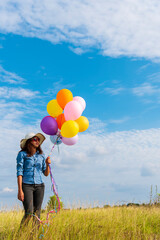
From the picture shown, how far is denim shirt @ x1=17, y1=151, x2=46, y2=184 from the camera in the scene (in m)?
5.00

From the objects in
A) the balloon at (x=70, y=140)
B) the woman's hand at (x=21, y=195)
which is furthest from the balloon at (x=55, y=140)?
the woman's hand at (x=21, y=195)

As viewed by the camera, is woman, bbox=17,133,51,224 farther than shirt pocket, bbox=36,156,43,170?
No

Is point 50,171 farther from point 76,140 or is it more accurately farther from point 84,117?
point 84,117

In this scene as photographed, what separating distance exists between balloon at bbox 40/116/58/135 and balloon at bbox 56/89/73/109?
40cm

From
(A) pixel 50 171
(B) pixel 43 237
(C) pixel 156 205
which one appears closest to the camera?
(B) pixel 43 237

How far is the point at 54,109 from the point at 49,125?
48 centimetres

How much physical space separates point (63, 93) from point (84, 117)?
69 cm

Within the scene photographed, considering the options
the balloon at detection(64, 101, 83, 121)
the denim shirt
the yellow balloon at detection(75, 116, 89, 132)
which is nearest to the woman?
the denim shirt

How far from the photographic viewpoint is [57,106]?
235 inches

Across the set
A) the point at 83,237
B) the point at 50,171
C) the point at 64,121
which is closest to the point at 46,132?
the point at 64,121

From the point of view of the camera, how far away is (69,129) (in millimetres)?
5363

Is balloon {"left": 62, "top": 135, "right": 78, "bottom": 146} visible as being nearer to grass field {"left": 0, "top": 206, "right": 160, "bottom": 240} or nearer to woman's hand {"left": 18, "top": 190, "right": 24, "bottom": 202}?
woman's hand {"left": 18, "top": 190, "right": 24, "bottom": 202}

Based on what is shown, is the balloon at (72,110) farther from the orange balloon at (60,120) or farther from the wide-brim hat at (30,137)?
the wide-brim hat at (30,137)

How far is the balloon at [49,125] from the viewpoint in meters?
5.65
